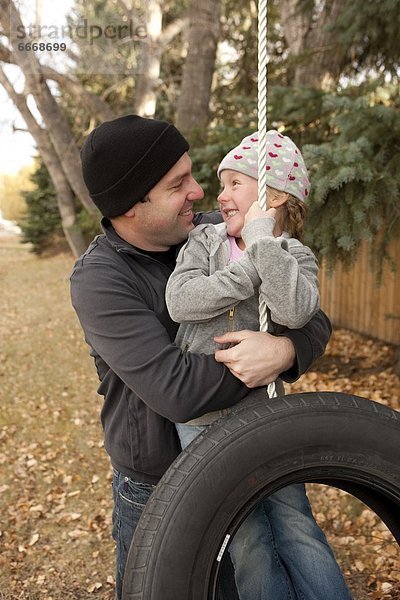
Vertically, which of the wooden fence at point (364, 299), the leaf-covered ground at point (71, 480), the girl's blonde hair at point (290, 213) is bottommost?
the leaf-covered ground at point (71, 480)

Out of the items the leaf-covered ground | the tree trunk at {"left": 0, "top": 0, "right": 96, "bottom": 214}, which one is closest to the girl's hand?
the leaf-covered ground

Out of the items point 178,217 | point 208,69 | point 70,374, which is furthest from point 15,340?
point 178,217

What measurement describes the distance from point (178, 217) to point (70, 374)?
6233 mm

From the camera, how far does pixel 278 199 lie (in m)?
1.76

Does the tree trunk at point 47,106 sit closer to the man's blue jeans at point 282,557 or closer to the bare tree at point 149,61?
the bare tree at point 149,61

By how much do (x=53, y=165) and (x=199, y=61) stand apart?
2374mm

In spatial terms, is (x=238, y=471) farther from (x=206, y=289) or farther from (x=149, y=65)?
(x=149, y=65)

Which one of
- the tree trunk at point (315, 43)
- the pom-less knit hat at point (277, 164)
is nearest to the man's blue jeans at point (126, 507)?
the pom-less knit hat at point (277, 164)

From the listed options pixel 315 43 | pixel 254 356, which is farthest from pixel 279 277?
pixel 315 43

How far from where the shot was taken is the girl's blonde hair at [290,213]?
1771 mm

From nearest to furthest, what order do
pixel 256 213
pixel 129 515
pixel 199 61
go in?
pixel 256 213 → pixel 129 515 → pixel 199 61

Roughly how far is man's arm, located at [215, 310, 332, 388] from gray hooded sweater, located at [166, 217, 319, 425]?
0.21 feet

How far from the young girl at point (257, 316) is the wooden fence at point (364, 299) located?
5801mm

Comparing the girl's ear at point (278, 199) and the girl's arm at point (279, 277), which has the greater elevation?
the girl's ear at point (278, 199)
